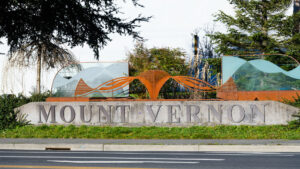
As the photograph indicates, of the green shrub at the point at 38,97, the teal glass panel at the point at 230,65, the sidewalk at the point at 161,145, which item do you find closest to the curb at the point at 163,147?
the sidewalk at the point at 161,145

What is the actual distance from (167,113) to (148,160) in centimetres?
644

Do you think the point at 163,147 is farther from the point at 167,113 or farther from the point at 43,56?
the point at 43,56

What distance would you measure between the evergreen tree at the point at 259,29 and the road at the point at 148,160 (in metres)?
27.4

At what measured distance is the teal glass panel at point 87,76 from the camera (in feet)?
58.6

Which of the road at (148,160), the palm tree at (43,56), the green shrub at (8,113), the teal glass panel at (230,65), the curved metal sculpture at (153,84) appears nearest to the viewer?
the road at (148,160)

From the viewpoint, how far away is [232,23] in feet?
125

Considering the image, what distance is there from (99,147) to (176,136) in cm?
290

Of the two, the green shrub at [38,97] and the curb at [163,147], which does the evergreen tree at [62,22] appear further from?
the curb at [163,147]

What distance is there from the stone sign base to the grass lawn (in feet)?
1.53

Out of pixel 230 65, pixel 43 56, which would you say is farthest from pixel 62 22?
pixel 230 65

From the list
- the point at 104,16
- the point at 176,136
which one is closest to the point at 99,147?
the point at 176,136

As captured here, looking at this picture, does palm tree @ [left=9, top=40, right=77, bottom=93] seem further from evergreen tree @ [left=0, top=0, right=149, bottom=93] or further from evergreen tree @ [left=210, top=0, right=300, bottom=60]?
evergreen tree @ [left=210, top=0, right=300, bottom=60]

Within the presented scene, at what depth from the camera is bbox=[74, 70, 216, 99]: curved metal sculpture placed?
16.4 metres

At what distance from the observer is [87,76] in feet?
62.8
